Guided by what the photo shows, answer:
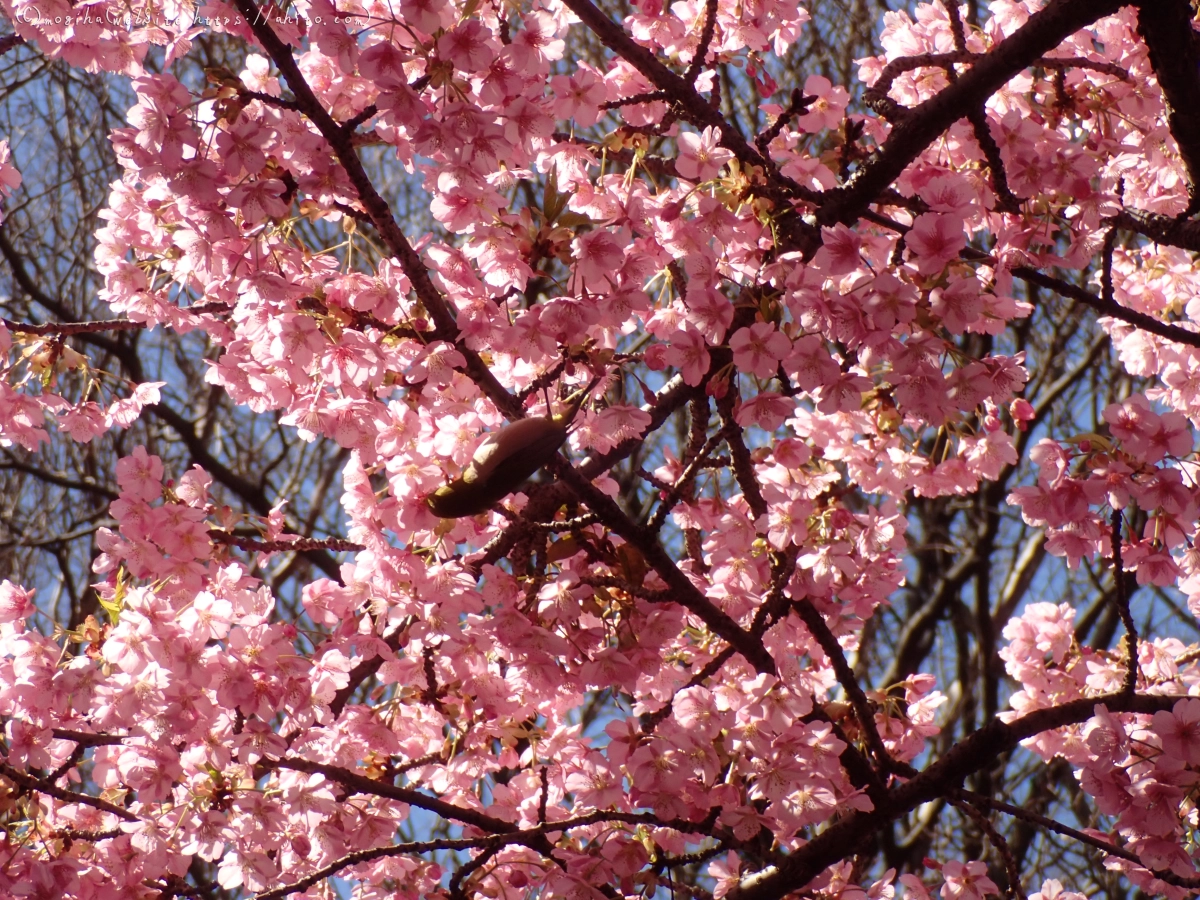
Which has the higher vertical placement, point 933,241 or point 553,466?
point 933,241

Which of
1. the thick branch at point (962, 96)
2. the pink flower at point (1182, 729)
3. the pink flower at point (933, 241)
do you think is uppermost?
the thick branch at point (962, 96)

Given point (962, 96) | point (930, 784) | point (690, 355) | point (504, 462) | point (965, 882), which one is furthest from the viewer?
point (965, 882)

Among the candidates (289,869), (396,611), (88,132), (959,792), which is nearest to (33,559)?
(88,132)

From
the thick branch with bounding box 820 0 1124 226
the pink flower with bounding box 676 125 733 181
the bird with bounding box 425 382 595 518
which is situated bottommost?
the bird with bounding box 425 382 595 518

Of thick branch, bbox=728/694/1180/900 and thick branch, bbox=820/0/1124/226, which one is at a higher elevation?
thick branch, bbox=820/0/1124/226

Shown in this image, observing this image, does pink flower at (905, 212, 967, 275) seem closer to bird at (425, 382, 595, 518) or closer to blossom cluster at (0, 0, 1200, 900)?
blossom cluster at (0, 0, 1200, 900)

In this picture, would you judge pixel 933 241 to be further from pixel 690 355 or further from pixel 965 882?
pixel 965 882

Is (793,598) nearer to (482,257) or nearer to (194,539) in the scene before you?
(482,257)

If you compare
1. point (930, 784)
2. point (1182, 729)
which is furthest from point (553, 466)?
point (1182, 729)

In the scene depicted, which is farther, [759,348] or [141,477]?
[141,477]

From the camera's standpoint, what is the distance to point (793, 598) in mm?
2580

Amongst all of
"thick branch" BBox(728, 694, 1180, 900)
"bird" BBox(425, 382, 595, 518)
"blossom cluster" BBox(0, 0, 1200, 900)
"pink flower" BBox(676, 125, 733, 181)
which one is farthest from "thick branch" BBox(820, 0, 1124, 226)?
"thick branch" BBox(728, 694, 1180, 900)

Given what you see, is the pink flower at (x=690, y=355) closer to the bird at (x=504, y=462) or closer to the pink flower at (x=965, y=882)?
the bird at (x=504, y=462)

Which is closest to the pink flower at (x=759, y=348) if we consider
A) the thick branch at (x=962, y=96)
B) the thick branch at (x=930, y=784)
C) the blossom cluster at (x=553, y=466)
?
the blossom cluster at (x=553, y=466)
